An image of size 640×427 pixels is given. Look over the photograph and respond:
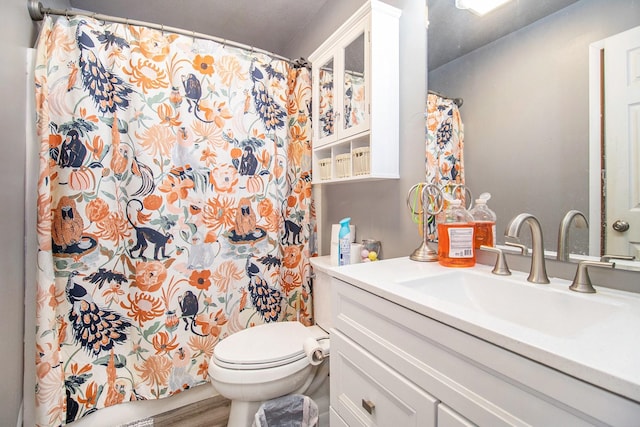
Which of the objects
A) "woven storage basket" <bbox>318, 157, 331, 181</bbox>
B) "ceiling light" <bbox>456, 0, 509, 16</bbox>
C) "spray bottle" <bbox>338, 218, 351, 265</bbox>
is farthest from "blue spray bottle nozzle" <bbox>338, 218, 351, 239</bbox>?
"ceiling light" <bbox>456, 0, 509, 16</bbox>

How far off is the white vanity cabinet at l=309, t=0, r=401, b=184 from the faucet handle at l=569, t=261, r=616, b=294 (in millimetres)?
687

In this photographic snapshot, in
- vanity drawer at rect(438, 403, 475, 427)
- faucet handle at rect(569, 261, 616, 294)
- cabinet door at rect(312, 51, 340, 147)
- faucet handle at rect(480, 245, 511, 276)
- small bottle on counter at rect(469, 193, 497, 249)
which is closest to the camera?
vanity drawer at rect(438, 403, 475, 427)

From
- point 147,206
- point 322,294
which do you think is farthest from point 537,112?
point 147,206

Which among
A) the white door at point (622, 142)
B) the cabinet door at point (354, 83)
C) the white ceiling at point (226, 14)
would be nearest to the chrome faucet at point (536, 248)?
the white door at point (622, 142)

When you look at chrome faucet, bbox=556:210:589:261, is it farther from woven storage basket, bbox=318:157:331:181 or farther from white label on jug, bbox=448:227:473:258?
woven storage basket, bbox=318:157:331:181

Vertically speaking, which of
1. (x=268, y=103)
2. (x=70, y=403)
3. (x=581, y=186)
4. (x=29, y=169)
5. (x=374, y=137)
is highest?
(x=268, y=103)

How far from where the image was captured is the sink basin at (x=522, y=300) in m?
0.60

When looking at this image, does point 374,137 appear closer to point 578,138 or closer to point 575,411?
point 578,138

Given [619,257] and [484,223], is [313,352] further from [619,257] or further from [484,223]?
[619,257]

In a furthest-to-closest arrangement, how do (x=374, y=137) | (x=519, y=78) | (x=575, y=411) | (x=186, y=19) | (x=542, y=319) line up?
(x=186, y=19) < (x=374, y=137) < (x=519, y=78) < (x=542, y=319) < (x=575, y=411)

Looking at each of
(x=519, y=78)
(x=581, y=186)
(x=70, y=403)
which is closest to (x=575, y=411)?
(x=581, y=186)

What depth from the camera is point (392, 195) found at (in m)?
1.28

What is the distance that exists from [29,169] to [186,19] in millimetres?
1424

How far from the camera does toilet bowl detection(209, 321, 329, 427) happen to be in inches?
43.6
